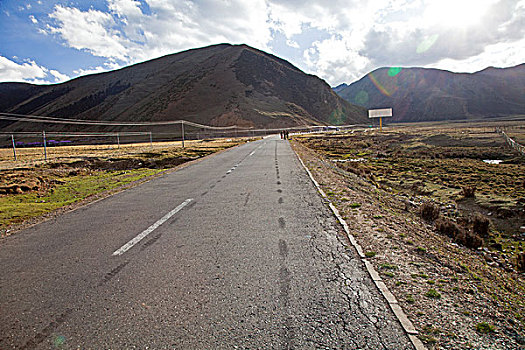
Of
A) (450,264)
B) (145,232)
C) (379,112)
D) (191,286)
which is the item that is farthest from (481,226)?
(379,112)

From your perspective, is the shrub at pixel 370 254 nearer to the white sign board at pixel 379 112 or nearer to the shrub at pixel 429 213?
the shrub at pixel 429 213

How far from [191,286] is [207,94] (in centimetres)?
13297

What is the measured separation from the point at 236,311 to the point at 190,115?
120681 mm

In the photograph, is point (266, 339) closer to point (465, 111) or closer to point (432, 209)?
point (432, 209)

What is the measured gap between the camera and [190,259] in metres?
4.71

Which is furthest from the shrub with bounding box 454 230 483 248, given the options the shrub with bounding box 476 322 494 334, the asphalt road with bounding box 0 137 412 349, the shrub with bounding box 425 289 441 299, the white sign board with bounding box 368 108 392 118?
the white sign board with bounding box 368 108 392 118

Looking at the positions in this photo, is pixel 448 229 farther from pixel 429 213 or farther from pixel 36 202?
pixel 36 202

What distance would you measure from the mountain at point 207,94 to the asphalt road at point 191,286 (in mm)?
103852

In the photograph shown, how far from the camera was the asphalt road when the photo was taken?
9.57 feet

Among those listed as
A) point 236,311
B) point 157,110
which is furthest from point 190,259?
point 157,110

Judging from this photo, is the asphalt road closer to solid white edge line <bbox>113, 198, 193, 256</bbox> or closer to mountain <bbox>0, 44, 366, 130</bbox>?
solid white edge line <bbox>113, 198, 193, 256</bbox>

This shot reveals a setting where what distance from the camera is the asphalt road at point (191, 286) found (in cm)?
292

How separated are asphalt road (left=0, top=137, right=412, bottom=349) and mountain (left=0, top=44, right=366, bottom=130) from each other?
104 metres

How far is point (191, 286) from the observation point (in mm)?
3859
